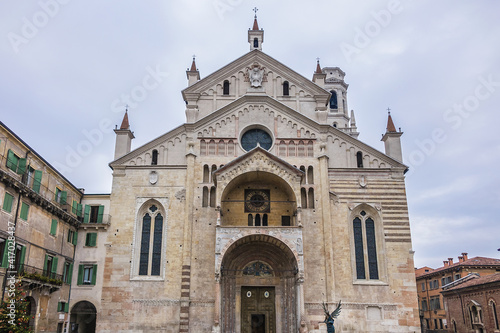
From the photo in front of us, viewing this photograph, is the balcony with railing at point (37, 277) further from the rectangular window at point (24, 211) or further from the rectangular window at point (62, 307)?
the rectangular window at point (24, 211)

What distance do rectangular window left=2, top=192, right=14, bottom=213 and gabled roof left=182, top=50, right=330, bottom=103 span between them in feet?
47.3

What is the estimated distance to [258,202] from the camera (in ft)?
102

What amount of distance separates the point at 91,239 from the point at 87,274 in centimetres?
237

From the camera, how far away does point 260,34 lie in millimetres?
36469

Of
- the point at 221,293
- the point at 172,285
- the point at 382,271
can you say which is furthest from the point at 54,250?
the point at 382,271

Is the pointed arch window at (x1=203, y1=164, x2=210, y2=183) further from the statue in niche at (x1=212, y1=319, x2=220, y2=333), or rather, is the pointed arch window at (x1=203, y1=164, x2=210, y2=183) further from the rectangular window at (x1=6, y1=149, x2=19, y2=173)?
the rectangular window at (x1=6, y1=149, x2=19, y2=173)

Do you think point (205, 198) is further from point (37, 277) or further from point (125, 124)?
point (37, 277)

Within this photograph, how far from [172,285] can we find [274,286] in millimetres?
6889

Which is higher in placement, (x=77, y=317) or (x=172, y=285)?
(x=172, y=285)

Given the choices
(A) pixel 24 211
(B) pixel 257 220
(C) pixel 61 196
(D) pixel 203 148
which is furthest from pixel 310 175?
(A) pixel 24 211

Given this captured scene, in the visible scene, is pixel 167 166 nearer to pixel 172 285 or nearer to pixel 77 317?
pixel 172 285

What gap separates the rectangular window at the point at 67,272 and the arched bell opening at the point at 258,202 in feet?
34.6

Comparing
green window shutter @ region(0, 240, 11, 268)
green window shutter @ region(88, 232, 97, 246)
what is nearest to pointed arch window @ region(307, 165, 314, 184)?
green window shutter @ region(88, 232, 97, 246)

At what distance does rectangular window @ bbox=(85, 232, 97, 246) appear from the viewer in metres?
30.2
